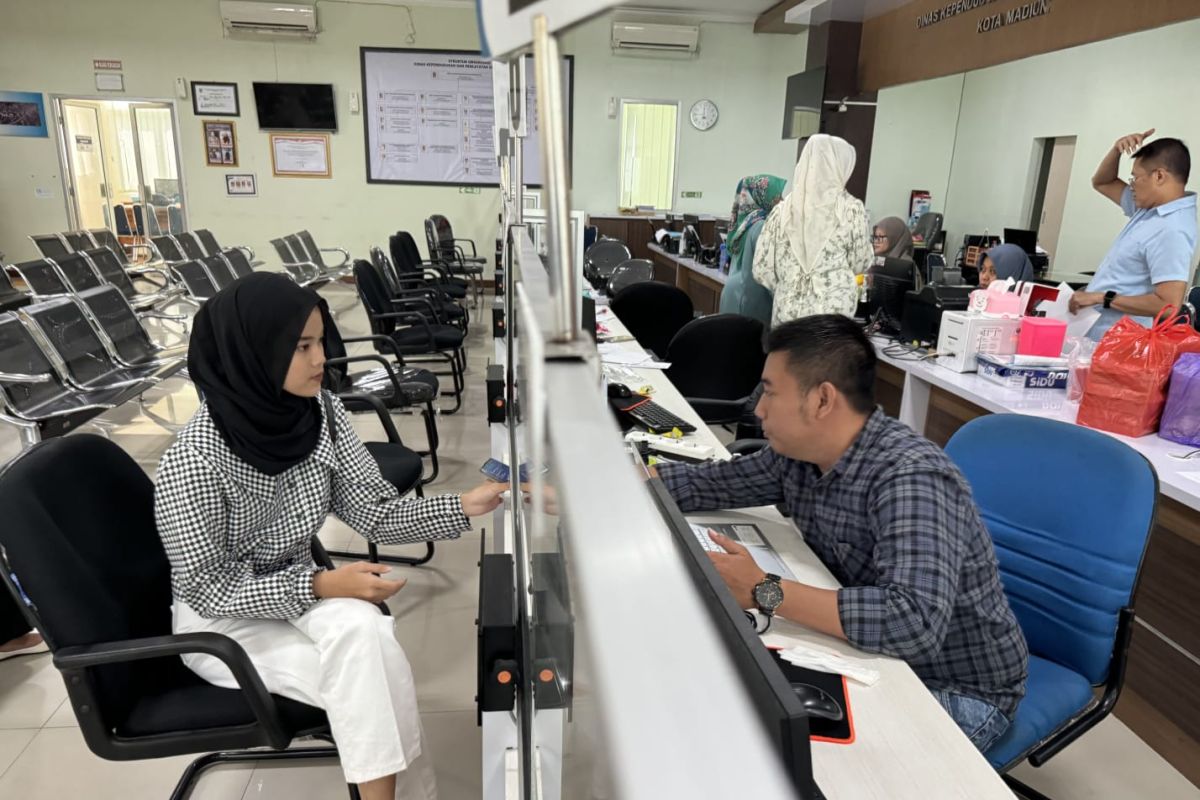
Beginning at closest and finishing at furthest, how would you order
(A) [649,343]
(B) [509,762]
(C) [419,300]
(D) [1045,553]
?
(B) [509,762]
(D) [1045,553]
(A) [649,343]
(C) [419,300]

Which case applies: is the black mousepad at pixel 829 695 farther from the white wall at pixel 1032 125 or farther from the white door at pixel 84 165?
the white door at pixel 84 165

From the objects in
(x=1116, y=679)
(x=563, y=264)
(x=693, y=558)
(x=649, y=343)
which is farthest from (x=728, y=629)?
(x=649, y=343)

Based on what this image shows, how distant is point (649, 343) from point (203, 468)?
2.53 m

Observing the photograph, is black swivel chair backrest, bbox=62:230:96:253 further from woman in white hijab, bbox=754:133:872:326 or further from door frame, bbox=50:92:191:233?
woman in white hijab, bbox=754:133:872:326

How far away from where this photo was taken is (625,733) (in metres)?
0.23

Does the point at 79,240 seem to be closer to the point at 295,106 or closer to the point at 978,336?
the point at 295,106

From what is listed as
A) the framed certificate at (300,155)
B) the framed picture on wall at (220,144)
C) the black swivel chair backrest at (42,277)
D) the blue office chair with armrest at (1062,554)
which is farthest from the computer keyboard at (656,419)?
the framed picture on wall at (220,144)

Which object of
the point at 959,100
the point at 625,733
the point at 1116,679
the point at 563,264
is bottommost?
the point at 1116,679

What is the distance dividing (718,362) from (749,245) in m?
1.09

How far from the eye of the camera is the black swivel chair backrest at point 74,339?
305 cm

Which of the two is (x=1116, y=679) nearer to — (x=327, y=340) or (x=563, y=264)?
(x=563, y=264)

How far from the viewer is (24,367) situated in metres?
2.98

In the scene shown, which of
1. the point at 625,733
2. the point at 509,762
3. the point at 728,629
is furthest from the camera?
the point at 509,762

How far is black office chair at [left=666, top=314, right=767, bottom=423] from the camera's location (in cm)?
278
